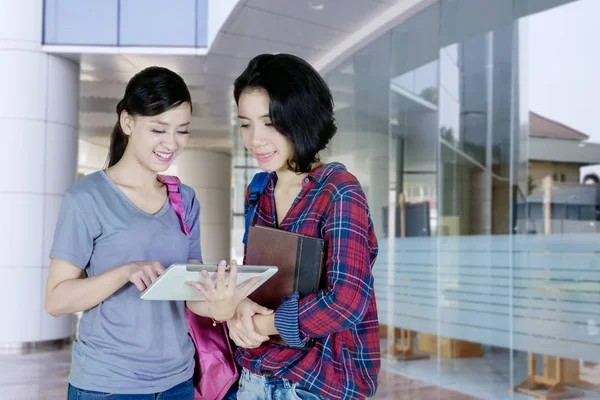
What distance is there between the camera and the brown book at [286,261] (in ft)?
5.32

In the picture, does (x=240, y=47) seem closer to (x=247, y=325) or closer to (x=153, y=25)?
(x=153, y=25)

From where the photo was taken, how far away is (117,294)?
191 cm

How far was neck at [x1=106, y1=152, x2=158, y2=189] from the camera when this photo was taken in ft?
6.67

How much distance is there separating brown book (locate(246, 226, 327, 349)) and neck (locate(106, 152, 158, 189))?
0.43m

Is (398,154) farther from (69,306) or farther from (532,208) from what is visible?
(69,306)

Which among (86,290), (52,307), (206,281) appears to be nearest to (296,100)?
(206,281)

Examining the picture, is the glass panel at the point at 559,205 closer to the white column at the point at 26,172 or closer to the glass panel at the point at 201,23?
the glass panel at the point at 201,23

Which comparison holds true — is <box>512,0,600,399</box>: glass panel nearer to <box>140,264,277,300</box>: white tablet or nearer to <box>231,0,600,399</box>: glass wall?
<box>231,0,600,399</box>: glass wall

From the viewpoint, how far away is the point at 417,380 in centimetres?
736

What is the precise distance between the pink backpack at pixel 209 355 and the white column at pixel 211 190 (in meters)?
19.5

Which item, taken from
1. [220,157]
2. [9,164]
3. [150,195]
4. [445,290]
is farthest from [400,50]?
[220,157]

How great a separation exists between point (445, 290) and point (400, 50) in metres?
2.80

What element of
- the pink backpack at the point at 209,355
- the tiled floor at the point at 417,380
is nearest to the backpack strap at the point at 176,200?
the pink backpack at the point at 209,355

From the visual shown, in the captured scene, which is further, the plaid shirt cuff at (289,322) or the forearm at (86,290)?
the forearm at (86,290)
